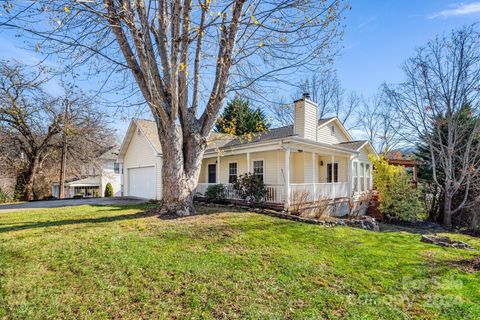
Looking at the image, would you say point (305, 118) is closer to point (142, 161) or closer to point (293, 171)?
point (293, 171)

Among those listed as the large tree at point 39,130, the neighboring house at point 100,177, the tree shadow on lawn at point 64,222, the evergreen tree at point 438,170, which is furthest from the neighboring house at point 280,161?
the neighboring house at point 100,177

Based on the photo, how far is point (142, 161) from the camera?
16.4 m

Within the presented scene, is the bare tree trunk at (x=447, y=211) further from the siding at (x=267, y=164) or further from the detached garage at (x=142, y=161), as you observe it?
the detached garage at (x=142, y=161)

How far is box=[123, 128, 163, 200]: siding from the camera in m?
15.0

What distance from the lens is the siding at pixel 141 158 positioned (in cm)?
1505

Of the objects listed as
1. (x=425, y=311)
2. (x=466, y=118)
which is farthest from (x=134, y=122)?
(x=466, y=118)

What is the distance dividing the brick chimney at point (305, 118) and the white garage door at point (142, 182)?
8755 mm

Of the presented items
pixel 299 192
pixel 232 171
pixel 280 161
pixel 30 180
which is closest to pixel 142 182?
pixel 232 171

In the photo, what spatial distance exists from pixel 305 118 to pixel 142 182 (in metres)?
10.6

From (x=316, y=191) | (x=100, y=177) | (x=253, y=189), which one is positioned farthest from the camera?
(x=100, y=177)

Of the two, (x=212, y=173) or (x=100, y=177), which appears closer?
(x=212, y=173)

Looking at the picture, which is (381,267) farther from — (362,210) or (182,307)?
(362,210)

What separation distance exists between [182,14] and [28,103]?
53.1 ft

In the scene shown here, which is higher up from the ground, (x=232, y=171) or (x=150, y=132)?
(x=150, y=132)
